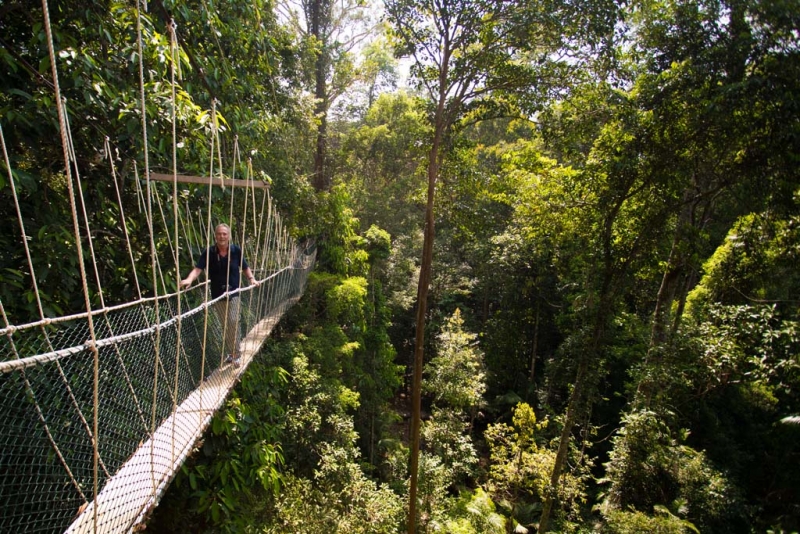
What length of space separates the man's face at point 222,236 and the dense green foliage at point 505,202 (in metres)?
0.30

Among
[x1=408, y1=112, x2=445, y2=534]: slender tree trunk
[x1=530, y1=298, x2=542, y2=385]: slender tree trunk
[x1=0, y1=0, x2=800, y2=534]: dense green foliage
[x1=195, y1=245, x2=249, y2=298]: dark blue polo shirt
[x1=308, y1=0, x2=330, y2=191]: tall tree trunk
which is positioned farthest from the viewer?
[x1=530, y1=298, x2=542, y2=385]: slender tree trunk

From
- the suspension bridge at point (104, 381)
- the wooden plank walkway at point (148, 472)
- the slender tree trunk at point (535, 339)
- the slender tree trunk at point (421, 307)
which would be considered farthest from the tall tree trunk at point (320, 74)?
the slender tree trunk at point (535, 339)

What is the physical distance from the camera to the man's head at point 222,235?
2.25m

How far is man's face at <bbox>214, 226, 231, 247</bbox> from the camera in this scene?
2254 millimetres

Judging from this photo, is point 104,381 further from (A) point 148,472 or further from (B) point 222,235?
(B) point 222,235

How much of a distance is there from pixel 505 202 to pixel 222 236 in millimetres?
2983

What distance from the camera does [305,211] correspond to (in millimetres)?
5391

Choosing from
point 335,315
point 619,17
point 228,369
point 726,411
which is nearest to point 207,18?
point 228,369

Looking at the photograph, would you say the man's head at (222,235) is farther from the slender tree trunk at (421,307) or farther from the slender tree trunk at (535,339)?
the slender tree trunk at (535,339)

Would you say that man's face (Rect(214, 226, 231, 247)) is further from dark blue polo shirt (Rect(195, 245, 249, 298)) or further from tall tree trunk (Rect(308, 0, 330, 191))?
tall tree trunk (Rect(308, 0, 330, 191))

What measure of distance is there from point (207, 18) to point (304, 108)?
129 inches

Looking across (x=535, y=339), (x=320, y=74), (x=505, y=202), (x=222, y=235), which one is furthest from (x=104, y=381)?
(x=535, y=339)

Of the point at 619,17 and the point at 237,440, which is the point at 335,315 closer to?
the point at 237,440

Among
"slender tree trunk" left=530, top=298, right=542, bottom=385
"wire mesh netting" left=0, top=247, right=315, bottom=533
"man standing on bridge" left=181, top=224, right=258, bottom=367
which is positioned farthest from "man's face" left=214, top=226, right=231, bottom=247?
"slender tree trunk" left=530, top=298, right=542, bottom=385
